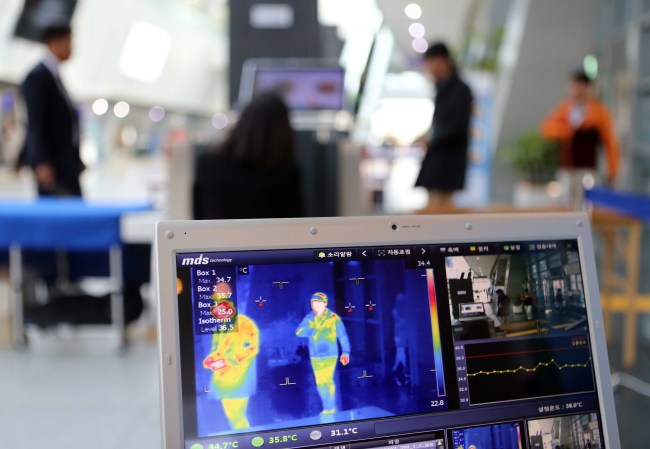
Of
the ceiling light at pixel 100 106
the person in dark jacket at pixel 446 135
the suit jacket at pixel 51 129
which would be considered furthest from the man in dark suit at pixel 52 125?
the ceiling light at pixel 100 106

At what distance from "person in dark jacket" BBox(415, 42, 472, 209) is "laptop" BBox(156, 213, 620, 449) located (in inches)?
126

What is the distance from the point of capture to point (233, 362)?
2.52ft

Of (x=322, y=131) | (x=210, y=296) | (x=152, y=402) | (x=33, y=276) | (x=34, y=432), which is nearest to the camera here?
(x=210, y=296)

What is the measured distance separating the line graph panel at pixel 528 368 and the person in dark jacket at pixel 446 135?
321cm

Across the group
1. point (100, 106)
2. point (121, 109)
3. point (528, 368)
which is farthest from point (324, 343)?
point (121, 109)

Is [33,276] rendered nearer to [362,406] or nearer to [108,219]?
[108,219]

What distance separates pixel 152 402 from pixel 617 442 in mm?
1939

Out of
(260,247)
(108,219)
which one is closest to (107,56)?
(108,219)

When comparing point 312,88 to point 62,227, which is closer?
point 62,227

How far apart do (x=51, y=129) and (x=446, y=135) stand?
2.12m

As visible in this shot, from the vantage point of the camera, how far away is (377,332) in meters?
0.81

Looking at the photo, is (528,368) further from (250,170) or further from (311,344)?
(250,170)

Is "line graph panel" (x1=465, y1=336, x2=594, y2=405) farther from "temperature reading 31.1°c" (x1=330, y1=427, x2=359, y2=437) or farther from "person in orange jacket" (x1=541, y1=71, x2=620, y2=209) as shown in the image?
"person in orange jacket" (x1=541, y1=71, x2=620, y2=209)

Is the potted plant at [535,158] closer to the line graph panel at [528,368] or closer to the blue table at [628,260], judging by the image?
the blue table at [628,260]
